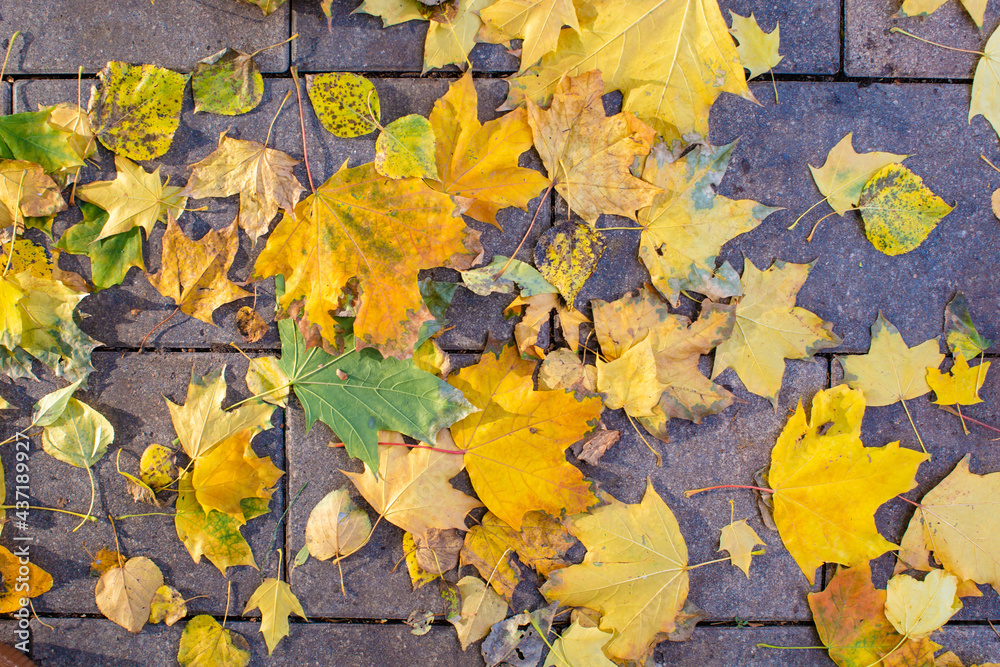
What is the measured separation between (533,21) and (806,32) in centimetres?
80

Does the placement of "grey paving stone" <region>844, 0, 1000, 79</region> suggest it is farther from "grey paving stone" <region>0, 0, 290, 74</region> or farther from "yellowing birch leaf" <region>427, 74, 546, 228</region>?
"grey paving stone" <region>0, 0, 290, 74</region>

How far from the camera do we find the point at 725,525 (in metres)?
1.55

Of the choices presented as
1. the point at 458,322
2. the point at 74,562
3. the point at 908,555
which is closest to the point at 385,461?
the point at 458,322

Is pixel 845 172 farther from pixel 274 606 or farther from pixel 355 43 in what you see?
pixel 274 606

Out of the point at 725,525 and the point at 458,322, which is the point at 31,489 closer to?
the point at 458,322

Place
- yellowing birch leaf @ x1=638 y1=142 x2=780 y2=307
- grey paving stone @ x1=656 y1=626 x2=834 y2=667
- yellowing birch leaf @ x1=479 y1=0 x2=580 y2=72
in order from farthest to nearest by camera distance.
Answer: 1. grey paving stone @ x1=656 y1=626 x2=834 y2=667
2. yellowing birch leaf @ x1=638 y1=142 x2=780 y2=307
3. yellowing birch leaf @ x1=479 y1=0 x2=580 y2=72

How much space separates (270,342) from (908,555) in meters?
1.97

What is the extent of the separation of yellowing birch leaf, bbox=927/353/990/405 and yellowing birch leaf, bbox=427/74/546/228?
128 centimetres

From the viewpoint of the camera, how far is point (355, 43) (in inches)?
58.7

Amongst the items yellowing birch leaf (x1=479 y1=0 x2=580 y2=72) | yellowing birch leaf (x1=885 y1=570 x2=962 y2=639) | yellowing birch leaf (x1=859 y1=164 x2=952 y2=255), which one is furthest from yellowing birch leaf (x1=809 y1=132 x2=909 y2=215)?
yellowing birch leaf (x1=885 y1=570 x2=962 y2=639)

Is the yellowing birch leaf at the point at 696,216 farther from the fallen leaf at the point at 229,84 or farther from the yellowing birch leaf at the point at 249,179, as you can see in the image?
the fallen leaf at the point at 229,84

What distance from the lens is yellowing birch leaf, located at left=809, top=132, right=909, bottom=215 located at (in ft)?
4.89

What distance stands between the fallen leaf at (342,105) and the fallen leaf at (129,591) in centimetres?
139

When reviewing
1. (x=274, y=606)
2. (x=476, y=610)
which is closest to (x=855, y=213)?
(x=476, y=610)
